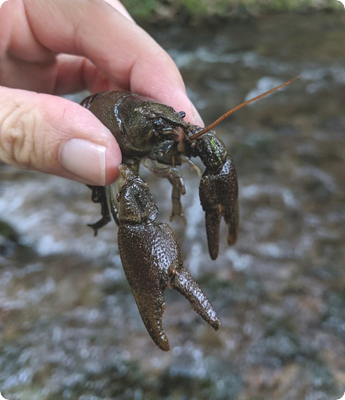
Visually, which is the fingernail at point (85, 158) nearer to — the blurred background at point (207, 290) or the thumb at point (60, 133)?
the thumb at point (60, 133)

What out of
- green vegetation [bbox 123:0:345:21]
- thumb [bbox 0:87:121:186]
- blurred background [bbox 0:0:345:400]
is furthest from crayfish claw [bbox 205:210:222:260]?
green vegetation [bbox 123:0:345:21]

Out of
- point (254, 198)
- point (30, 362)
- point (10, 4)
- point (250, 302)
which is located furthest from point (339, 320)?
point (10, 4)

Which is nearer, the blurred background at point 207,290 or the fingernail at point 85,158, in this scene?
the fingernail at point 85,158

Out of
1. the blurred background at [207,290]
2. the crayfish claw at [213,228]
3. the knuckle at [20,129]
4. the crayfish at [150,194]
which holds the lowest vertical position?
the blurred background at [207,290]

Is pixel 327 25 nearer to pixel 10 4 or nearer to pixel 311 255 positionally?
pixel 311 255

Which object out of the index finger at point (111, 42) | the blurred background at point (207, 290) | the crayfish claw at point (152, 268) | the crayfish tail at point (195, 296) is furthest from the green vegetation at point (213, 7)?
the crayfish tail at point (195, 296)

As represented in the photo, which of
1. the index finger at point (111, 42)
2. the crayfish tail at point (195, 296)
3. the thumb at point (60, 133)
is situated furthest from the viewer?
the index finger at point (111, 42)
